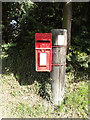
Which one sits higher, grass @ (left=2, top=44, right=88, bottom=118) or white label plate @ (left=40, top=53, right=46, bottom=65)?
white label plate @ (left=40, top=53, right=46, bottom=65)

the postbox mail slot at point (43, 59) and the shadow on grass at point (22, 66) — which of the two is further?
the shadow on grass at point (22, 66)

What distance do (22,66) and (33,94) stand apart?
105cm

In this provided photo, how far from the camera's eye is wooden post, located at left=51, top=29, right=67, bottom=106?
8.28ft

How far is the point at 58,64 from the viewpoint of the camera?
2.64 m

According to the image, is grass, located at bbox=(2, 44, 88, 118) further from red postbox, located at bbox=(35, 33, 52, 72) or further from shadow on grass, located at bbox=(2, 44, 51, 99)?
red postbox, located at bbox=(35, 33, 52, 72)

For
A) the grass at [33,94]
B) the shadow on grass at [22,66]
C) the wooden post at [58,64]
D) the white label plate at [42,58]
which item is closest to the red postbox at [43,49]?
the white label plate at [42,58]

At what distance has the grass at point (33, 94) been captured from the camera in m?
2.65

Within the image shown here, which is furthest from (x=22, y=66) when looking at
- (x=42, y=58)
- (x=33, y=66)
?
(x=42, y=58)

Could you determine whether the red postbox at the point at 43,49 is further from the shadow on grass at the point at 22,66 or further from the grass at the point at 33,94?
the shadow on grass at the point at 22,66

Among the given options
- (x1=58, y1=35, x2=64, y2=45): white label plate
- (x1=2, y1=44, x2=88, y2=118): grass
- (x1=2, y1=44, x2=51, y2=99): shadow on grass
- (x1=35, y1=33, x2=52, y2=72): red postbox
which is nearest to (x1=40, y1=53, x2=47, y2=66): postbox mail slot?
(x1=35, y1=33, x2=52, y2=72): red postbox

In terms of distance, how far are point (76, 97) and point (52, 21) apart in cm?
274

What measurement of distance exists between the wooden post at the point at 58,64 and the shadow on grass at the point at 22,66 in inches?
23.4

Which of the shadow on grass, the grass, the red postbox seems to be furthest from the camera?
the shadow on grass

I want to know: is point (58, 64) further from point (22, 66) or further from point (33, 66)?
point (22, 66)
